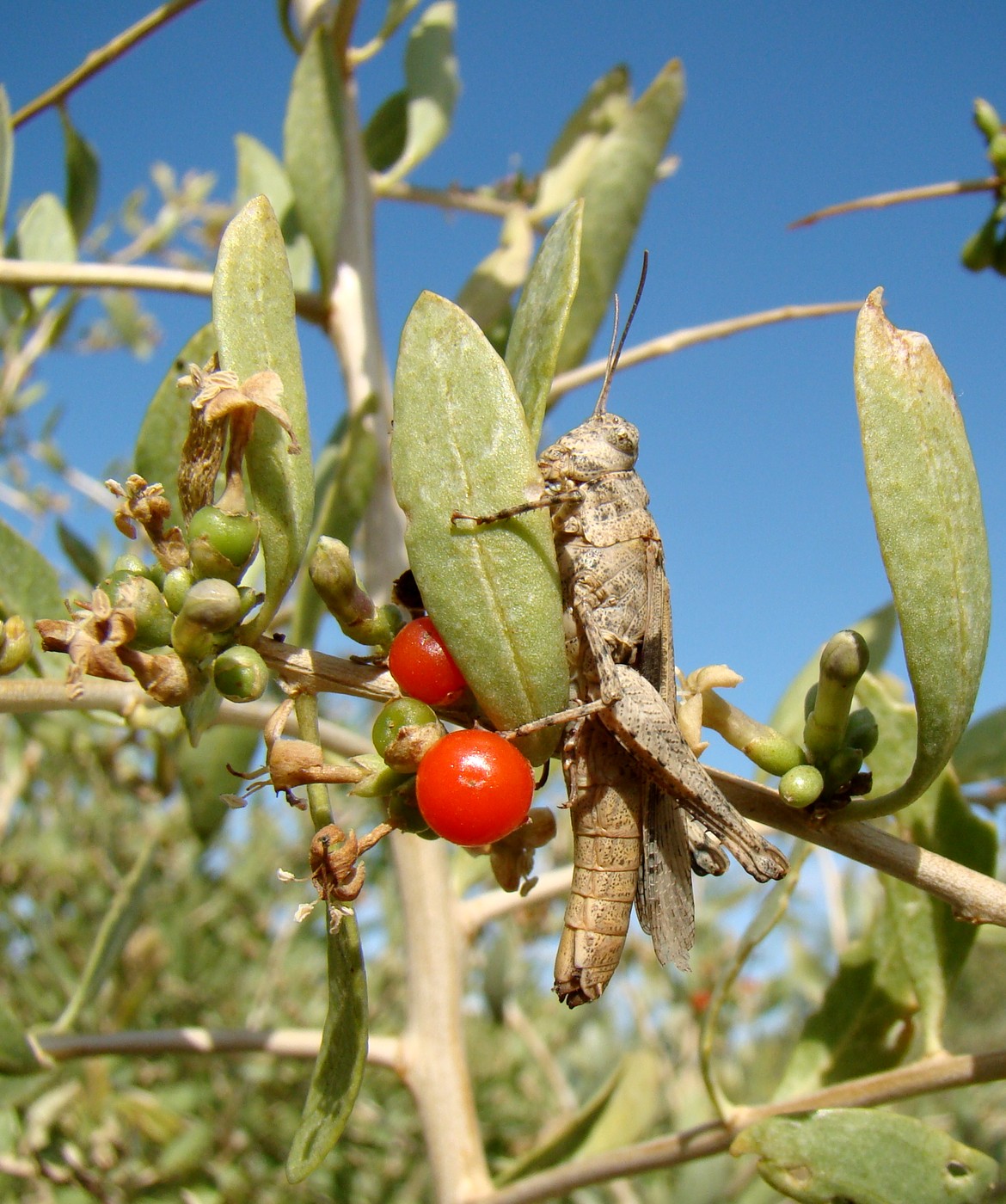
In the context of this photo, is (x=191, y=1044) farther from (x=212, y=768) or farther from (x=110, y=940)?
(x=212, y=768)

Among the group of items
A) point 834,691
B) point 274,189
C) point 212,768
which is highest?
point 274,189

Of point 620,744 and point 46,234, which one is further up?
point 46,234

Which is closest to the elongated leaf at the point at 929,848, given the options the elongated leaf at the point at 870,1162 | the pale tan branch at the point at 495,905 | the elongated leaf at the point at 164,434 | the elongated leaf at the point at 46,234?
the elongated leaf at the point at 870,1162

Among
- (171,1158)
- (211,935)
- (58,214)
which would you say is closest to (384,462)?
(58,214)

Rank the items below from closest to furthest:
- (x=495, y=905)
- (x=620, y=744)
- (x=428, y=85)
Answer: (x=620, y=744) → (x=495, y=905) → (x=428, y=85)

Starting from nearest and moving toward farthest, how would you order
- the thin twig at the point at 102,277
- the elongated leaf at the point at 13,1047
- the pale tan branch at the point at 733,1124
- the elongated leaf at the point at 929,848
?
1. the pale tan branch at the point at 733,1124
2. the elongated leaf at the point at 929,848
3. the elongated leaf at the point at 13,1047
4. the thin twig at the point at 102,277

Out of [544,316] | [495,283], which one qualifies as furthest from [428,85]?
[544,316]

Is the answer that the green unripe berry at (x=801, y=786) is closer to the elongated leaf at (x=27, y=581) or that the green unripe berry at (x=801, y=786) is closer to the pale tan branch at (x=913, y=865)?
the pale tan branch at (x=913, y=865)

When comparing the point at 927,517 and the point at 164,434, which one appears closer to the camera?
Result: the point at 927,517
